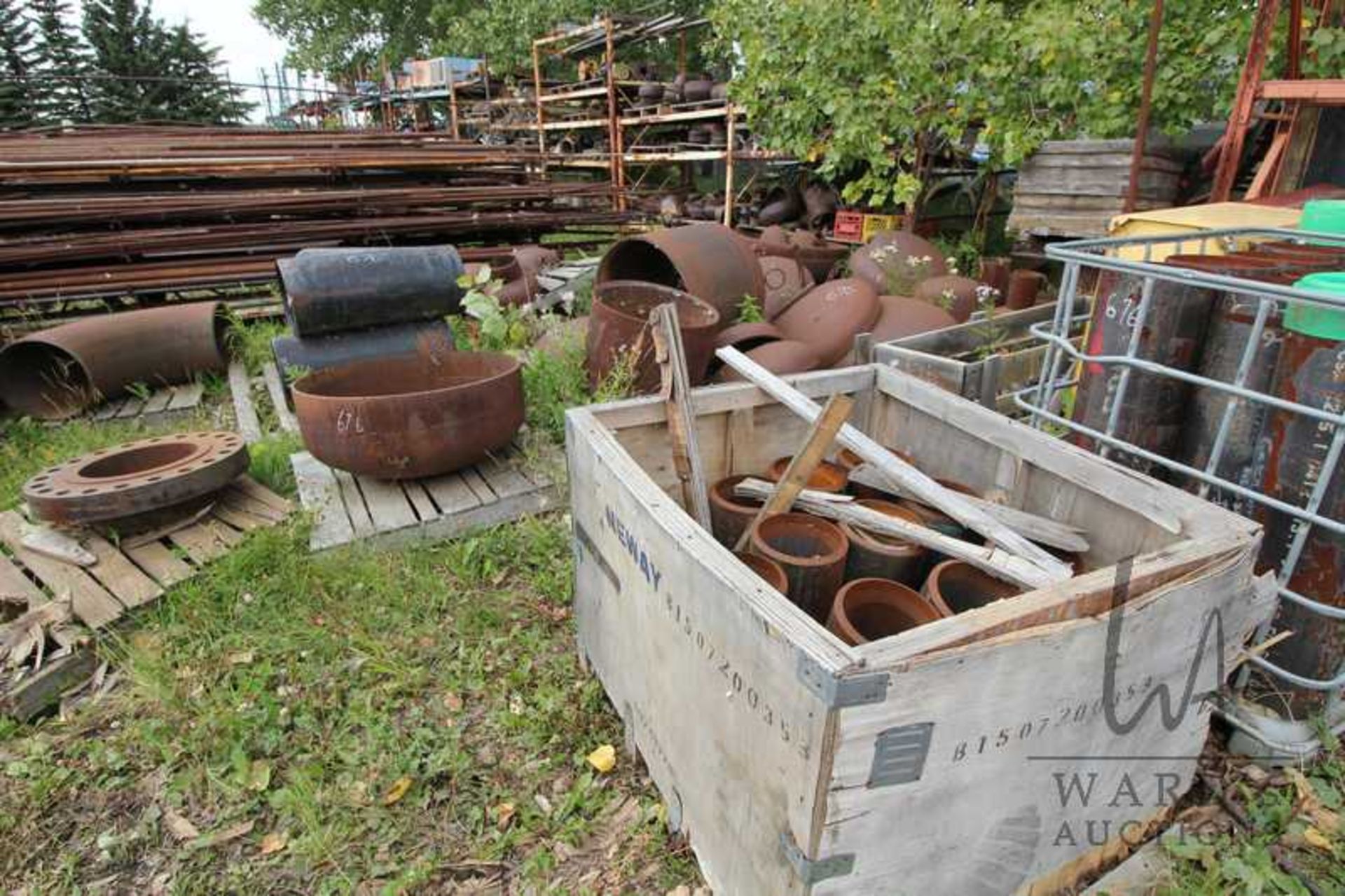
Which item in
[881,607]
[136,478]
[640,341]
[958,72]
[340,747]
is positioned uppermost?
[958,72]

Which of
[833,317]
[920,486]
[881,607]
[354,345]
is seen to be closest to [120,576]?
[354,345]

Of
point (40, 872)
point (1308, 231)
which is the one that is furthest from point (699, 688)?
point (1308, 231)

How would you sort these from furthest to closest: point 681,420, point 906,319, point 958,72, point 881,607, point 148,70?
point 148,70, point 958,72, point 906,319, point 681,420, point 881,607

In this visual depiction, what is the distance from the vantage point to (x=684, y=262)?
405 centimetres

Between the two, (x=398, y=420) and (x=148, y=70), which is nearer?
(x=398, y=420)

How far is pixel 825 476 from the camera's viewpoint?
218 centimetres

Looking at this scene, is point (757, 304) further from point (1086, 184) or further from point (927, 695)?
point (927, 695)

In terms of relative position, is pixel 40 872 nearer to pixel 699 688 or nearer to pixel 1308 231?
pixel 699 688

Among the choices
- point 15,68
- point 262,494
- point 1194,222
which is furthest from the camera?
point 15,68

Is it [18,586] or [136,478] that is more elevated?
[136,478]

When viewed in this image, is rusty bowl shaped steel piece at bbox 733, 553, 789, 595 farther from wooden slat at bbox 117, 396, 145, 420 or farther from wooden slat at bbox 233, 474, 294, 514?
wooden slat at bbox 117, 396, 145, 420

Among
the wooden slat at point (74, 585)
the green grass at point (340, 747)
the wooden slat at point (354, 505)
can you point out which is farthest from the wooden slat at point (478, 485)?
the wooden slat at point (74, 585)

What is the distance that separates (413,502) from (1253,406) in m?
2.98

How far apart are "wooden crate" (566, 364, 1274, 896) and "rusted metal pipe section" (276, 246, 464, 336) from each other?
9.13 ft
